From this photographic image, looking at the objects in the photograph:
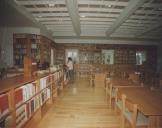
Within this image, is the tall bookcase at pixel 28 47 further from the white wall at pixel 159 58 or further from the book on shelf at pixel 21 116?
the white wall at pixel 159 58

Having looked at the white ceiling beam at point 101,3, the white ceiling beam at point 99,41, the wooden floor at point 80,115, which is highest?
the white ceiling beam at point 101,3

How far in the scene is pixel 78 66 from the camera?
12.3 metres

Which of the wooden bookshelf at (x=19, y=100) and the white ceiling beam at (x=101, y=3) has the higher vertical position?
the white ceiling beam at (x=101, y=3)

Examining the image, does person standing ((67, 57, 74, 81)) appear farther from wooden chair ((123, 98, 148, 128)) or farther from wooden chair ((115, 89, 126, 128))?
wooden chair ((123, 98, 148, 128))

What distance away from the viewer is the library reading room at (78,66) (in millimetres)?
2848

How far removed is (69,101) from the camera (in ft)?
18.4

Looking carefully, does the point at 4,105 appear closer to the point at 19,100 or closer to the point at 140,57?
the point at 19,100

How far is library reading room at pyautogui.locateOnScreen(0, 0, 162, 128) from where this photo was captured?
9.34 feet

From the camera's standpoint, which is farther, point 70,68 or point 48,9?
point 70,68

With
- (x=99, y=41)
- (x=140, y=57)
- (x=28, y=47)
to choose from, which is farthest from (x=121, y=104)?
(x=140, y=57)

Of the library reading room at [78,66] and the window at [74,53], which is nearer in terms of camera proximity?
the library reading room at [78,66]

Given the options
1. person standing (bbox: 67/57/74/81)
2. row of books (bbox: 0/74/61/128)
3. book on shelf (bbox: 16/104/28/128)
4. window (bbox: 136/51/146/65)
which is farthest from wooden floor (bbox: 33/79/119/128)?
window (bbox: 136/51/146/65)

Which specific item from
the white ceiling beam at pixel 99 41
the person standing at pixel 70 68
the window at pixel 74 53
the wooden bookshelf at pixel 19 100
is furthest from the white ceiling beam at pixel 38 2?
the window at pixel 74 53

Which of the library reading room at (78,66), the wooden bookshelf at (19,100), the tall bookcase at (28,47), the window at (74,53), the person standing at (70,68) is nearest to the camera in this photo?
the wooden bookshelf at (19,100)
